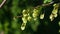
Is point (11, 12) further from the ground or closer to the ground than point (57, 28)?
further from the ground

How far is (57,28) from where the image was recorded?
4.13m

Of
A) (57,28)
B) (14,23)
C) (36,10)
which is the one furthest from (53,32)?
(36,10)

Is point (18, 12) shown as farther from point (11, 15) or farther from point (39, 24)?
point (39, 24)

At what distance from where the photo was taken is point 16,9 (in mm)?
4062

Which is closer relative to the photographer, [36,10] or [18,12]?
[36,10]

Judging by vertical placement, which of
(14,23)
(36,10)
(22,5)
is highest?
(36,10)

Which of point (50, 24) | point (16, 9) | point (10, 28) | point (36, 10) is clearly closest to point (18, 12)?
point (16, 9)

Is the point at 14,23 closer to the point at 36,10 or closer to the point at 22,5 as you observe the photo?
the point at 22,5

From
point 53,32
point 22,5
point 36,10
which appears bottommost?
point 53,32

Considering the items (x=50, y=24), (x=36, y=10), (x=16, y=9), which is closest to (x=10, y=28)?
(x=16, y=9)

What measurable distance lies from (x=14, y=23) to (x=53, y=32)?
0.75 m

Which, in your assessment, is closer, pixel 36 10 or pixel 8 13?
pixel 36 10

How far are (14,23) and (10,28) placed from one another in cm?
12

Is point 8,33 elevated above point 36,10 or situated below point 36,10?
below
